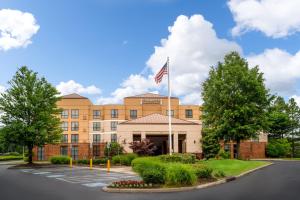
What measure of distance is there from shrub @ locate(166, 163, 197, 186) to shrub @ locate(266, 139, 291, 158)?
171 feet

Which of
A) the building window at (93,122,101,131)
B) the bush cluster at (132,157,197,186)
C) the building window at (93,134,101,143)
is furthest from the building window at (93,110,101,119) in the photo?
the bush cluster at (132,157,197,186)

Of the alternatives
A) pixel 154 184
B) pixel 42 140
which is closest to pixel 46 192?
pixel 154 184

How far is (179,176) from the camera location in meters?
17.9

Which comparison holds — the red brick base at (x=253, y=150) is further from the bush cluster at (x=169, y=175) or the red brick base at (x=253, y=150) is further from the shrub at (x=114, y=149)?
the bush cluster at (x=169, y=175)

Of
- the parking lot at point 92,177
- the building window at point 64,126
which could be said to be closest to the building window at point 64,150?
the building window at point 64,126

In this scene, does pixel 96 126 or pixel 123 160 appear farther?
pixel 96 126

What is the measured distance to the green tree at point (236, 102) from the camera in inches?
1561

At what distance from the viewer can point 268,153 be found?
68.3m

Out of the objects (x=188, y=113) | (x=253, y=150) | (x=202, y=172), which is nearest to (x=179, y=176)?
(x=202, y=172)

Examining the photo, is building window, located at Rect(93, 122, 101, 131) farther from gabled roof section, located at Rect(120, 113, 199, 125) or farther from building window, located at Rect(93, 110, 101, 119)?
gabled roof section, located at Rect(120, 113, 199, 125)

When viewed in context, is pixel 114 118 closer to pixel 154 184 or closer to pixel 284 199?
pixel 154 184

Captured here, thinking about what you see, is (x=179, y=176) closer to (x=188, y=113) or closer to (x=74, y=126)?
(x=74, y=126)

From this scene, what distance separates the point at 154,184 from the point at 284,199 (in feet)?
21.4

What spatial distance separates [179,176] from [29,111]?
2916 centimetres
